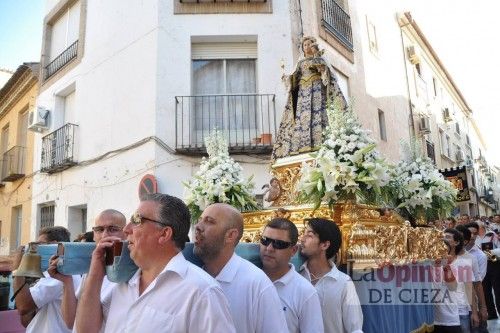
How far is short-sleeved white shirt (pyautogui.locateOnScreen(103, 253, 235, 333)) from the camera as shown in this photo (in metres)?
1.58

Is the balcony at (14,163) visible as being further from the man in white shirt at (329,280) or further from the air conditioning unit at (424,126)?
the air conditioning unit at (424,126)

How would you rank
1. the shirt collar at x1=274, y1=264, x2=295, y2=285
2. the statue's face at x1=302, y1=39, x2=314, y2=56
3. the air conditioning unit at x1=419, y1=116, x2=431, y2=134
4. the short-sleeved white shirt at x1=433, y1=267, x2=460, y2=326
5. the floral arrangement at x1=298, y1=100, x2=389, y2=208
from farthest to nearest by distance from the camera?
the air conditioning unit at x1=419, y1=116, x2=431, y2=134
the statue's face at x1=302, y1=39, x2=314, y2=56
the short-sleeved white shirt at x1=433, y1=267, x2=460, y2=326
the floral arrangement at x1=298, y1=100, x2=389, y2=208
the shirt collar at x1=274, y1=264, x2=295, y2=285

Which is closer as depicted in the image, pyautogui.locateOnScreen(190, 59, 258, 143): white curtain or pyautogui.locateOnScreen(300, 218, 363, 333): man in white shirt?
pyautogui.locateOnScreen(300, 218, 363, 333): man in white shirt

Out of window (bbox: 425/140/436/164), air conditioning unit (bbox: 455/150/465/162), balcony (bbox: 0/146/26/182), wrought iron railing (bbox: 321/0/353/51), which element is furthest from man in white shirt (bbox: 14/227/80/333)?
air conditioning unit (bbox: 455/150/465/162)

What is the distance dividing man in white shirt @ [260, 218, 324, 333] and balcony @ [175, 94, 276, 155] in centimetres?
570

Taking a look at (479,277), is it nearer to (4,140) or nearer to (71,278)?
(71,278)

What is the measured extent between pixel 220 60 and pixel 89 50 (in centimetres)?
356

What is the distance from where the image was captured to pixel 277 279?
2.54 metres

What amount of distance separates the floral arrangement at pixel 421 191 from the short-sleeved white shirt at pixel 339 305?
220 cm

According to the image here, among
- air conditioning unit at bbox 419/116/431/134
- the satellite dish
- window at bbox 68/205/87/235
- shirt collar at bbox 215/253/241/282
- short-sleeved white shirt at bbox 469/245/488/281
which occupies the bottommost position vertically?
short-sleeved white shirt at bbox 469/245/488/281

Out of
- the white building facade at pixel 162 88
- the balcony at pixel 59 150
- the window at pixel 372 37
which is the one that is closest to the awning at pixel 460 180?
the white building facade at pixel 162 88

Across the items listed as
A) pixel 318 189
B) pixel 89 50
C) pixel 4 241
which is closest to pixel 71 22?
pixel 89 50

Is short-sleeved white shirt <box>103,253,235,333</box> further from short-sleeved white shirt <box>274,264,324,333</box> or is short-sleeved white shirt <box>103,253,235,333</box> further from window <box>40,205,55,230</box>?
window <box>40,205,55,230</box>

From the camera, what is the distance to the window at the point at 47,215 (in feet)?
36.5
